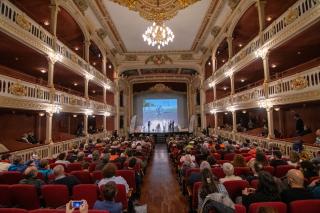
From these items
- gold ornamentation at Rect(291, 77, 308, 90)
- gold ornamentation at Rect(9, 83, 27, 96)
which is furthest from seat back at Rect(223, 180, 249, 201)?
gold ornamentation at Rect(9, 83, 27, 96)

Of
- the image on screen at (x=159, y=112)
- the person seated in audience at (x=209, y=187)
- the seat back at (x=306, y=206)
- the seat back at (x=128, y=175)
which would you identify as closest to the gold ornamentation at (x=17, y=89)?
the seat back at (x=128, y=175)

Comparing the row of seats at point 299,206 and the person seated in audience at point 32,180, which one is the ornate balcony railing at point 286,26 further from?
the person seated in audience at point 32,180

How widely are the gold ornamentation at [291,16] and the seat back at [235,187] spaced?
6680 millimetres

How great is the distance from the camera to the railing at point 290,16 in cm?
695

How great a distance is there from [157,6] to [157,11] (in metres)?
0.24

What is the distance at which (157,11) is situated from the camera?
11.1 metres

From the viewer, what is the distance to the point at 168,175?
28.3 feet

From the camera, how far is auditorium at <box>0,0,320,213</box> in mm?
3678

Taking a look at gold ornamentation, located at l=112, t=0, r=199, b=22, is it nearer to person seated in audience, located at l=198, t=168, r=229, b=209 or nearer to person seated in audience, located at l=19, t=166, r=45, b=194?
person seated in audience, located at l=19, t=166, r=45, b=194

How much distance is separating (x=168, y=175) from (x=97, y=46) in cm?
1184

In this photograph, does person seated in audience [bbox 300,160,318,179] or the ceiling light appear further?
the ceiling light

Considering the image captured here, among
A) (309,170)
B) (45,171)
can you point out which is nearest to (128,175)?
(45,171)

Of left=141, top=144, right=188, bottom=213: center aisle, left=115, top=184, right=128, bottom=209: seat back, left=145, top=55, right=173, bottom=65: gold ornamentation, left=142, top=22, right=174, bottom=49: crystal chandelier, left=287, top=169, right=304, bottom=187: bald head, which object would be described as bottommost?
left=141, top=144, right=188, bottom=213: center aisle

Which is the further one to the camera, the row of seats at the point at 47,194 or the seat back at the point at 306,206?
the row of seats at the point at 47,194
